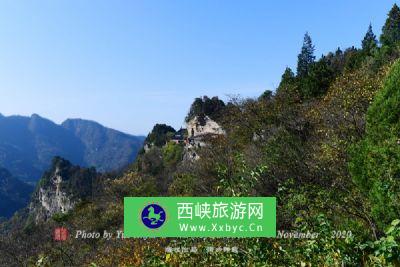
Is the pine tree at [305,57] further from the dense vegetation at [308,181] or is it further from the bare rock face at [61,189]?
the bare rock face at [61,189]

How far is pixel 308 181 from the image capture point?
21.0 meters

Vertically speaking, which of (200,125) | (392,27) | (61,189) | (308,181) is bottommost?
(308,181)

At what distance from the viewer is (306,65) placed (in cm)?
8344

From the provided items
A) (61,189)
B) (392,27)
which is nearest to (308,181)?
(392,27)

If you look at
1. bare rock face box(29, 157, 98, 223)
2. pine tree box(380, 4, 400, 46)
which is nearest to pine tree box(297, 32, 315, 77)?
pine tree box(380, 4, 400, 46)

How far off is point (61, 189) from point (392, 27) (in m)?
130

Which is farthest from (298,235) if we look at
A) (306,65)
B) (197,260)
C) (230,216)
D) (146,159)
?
(146,159)

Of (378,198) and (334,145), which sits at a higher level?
(334,145)

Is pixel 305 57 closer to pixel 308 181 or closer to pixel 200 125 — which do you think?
pixel 200 125

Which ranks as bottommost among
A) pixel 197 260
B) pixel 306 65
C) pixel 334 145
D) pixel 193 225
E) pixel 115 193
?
pixel 197 260

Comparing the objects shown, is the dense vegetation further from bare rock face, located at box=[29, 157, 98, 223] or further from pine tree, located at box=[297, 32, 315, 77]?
bare rock face, located at box=[29, 157, 98, 223]

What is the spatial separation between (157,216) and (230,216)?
1591mm

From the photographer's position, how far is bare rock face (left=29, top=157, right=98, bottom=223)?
148750 millimetres

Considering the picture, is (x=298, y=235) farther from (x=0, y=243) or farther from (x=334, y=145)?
(x=0, y=243)
